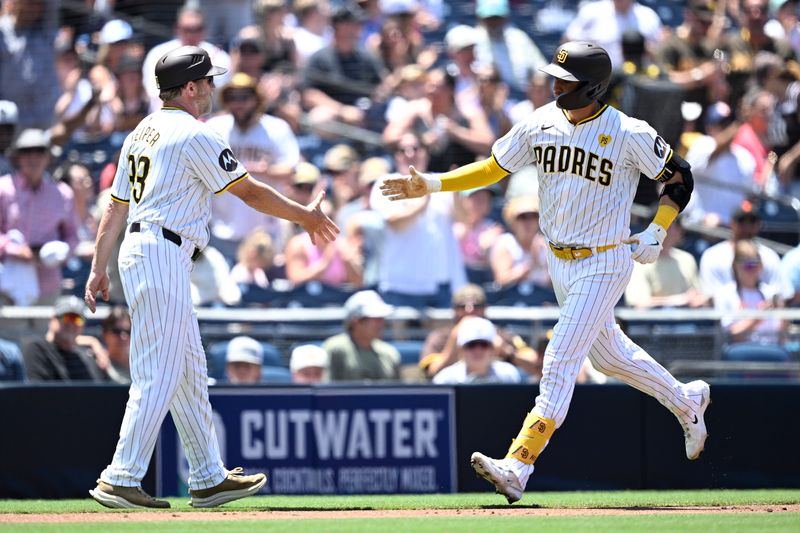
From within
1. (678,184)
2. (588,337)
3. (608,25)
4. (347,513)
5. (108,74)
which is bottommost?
(347,513)

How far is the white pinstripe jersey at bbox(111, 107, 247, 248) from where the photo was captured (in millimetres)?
6672

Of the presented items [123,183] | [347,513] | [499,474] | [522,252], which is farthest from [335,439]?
[123,183]

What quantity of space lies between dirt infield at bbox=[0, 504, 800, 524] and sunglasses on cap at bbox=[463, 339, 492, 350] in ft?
8.85

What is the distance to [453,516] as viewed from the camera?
6.71m

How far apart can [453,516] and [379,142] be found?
279 inches

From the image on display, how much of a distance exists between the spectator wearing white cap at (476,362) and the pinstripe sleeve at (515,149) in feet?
8.27

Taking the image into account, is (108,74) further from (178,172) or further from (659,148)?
(659,148)

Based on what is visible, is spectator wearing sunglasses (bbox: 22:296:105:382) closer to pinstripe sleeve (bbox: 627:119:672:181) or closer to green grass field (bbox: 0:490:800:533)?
green grass field (bbox: 0:490:800:533)

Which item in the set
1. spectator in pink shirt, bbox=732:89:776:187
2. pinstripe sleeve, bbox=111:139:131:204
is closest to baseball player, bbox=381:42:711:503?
pinstripe sleeve, bbox=111:139:131:204

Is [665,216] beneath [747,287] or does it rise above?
above

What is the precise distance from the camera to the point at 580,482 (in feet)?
31.4

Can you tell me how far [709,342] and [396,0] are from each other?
5447mm

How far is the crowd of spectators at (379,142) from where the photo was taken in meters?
10.8

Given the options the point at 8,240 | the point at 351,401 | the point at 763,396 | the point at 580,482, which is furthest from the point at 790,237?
the point at 8,240
